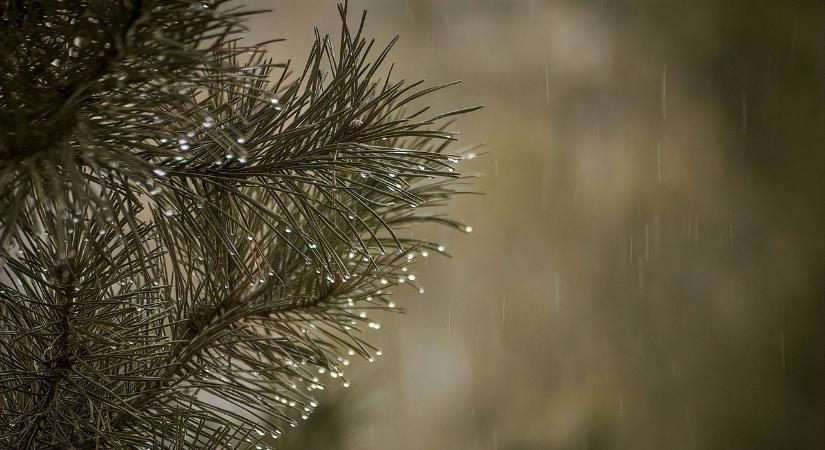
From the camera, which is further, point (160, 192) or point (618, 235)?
point (618, 235)

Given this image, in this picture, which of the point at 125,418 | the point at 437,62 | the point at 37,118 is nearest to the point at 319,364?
the point at 125,418

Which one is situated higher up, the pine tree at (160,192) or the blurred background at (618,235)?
the blurred background at (618,235)

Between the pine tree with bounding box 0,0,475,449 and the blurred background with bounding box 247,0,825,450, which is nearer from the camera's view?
the pine tree with bounding box 0,0,475,449

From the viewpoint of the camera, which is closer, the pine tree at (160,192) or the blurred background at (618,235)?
the pine tree at (160,192)

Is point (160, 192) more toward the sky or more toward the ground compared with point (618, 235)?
more toward the ground

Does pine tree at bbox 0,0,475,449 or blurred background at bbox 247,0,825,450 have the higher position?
blurred background at bbox 247,0,825,450
